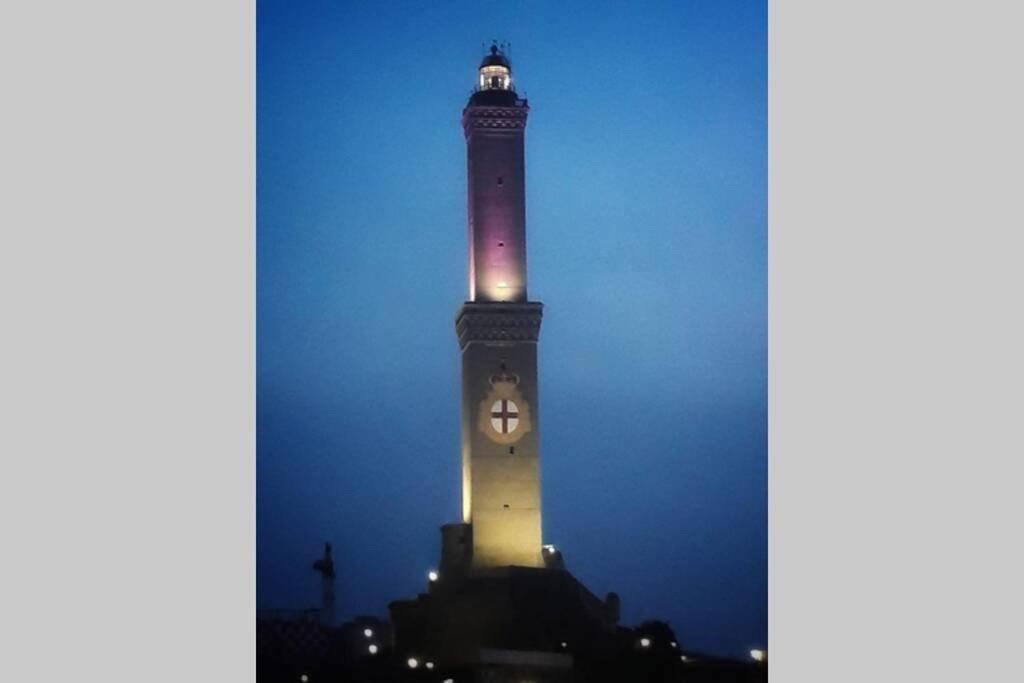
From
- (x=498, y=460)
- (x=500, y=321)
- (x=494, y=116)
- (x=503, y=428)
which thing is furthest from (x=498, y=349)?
(x=494, y=116)

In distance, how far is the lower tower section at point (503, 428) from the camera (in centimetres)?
3622

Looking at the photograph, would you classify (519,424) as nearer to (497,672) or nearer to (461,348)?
(461,348)

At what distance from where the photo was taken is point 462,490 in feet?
122

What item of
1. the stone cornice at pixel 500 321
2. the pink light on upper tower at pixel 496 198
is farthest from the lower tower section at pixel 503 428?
the pink light on upper tower at pixel 496 198

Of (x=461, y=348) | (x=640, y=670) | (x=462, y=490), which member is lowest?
(x=640, y=670)

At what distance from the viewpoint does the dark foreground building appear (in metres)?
32.7

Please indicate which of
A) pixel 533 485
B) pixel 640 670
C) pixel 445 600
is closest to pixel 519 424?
pixel 533 485

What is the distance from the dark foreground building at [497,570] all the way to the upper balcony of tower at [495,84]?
0.02 m

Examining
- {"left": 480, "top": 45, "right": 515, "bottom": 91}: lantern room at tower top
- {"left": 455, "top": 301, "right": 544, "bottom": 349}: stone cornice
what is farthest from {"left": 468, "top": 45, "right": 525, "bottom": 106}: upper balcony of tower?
{"left": 455, "top": 301, "right": 544, "bottom": 349}: stone cornice

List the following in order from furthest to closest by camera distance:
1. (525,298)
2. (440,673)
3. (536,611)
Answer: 1. (525,298)
2. (536,611)
3. (440,673)

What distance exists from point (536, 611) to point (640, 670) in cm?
253

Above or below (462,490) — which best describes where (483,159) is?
above

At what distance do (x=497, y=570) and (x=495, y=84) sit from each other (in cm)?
804

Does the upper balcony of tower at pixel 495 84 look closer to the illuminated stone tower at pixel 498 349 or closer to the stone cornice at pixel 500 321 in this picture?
the illuminated stone tower at pixel 498 349
